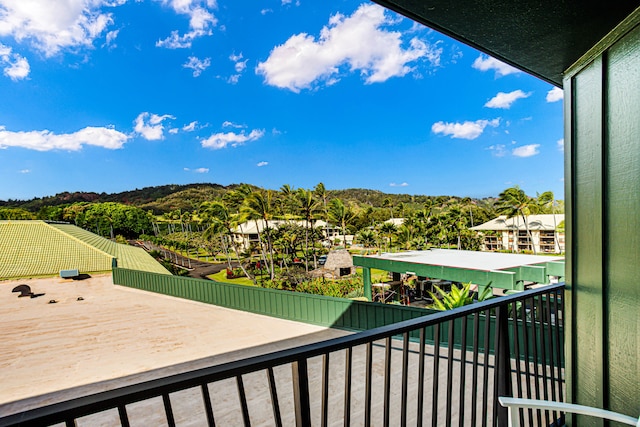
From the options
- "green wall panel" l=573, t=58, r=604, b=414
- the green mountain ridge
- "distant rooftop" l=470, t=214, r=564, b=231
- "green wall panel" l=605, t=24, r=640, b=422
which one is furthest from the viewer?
the green mountain ridge

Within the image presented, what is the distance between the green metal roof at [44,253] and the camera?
16.4 meters

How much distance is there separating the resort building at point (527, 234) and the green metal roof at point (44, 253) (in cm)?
3749

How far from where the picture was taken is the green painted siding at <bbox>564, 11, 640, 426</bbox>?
1.62 m

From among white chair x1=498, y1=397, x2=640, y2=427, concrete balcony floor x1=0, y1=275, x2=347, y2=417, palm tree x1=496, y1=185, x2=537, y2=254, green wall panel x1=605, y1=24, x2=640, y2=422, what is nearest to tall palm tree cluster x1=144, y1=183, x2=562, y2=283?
palm tree x1=496, y1=185, x2=537, y2=254

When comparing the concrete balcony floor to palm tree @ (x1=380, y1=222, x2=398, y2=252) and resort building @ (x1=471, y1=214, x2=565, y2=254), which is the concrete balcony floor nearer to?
palm tree @ (x1=380, y1=222, x2=398, y2=252)

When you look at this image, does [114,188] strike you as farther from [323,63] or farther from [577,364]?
[577,364]

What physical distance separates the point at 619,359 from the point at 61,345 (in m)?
9.85

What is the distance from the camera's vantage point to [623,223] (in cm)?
168

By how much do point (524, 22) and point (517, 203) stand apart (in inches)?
1664

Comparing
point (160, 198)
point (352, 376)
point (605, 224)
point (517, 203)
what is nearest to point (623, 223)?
point (605, 224)

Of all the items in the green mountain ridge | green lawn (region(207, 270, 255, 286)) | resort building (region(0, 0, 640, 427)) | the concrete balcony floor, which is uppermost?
the green mountain ridge

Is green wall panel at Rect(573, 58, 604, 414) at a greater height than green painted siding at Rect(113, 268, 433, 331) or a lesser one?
greater

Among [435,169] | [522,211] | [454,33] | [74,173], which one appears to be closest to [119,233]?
[74,173]

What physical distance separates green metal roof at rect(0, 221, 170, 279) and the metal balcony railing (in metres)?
15.6
